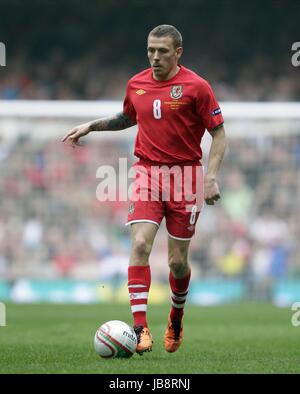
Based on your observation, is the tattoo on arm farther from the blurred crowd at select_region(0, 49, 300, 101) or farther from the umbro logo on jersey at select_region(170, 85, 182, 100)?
the blurred crowd at select_region(0, 49, 300, 101)

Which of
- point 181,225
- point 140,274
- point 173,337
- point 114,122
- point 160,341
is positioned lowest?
point 173,337

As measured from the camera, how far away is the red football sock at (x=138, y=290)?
23.9ft

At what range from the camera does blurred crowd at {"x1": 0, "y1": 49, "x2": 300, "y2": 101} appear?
2202cm

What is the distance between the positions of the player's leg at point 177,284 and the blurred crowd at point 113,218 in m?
7.45

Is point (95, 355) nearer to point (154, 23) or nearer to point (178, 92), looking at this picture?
point (178, 92)

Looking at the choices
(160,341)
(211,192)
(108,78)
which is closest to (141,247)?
(211,192)

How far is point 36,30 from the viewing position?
23609mm

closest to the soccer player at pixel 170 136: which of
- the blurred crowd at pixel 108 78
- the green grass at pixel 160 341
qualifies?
the green grass at pixel 160 341

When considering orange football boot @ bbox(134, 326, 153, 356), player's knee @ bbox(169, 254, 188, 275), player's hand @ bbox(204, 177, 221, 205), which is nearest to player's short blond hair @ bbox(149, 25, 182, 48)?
player's hand @ bbox(204, 177, 221, 205)

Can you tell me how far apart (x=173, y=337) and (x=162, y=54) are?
7.27ft

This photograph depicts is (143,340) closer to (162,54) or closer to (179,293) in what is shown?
(179,293)

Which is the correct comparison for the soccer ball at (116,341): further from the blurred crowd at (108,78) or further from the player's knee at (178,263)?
the blurred crowd at (108,78)

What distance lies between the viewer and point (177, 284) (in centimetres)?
801

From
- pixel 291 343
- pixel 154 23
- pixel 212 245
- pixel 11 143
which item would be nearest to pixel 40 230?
pixel 11 143
